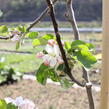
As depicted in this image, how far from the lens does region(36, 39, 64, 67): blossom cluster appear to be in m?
0.49

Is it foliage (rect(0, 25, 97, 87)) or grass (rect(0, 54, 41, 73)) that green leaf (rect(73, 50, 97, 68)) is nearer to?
foliage (rect(0, 25, 97, 87))

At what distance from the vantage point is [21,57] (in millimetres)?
4746

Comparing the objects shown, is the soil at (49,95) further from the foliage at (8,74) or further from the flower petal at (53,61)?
the flower petal at (53,61)

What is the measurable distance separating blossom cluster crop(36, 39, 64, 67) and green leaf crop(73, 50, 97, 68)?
3cm

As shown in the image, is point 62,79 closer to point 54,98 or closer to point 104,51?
point 104,51

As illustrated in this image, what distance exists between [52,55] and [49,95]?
225 centimetres

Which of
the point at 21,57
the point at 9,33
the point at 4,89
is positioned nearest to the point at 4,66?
the point at 4,89

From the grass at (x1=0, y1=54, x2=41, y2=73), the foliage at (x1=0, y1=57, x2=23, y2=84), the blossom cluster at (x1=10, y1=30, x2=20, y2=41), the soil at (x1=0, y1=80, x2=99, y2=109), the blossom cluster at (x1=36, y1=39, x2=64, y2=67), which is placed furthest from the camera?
the grass at (x1=0, y1=54, x2=41, y2=73)

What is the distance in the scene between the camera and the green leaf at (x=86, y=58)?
50cm

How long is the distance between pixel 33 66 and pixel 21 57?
0.74 meters

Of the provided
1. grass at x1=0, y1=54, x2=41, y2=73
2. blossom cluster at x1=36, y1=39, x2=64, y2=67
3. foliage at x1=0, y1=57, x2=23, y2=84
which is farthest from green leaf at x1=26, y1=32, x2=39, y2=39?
grass at x1=0, y1=54, x2=41, y2=73

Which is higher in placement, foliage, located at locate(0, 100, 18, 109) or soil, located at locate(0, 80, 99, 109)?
foliage, located at locate(0, 100, 18, 109)

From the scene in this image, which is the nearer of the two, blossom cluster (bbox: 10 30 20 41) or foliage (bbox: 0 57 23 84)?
blossom cluster (bbox: 10 30 20 41)

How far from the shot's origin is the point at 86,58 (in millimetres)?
502
